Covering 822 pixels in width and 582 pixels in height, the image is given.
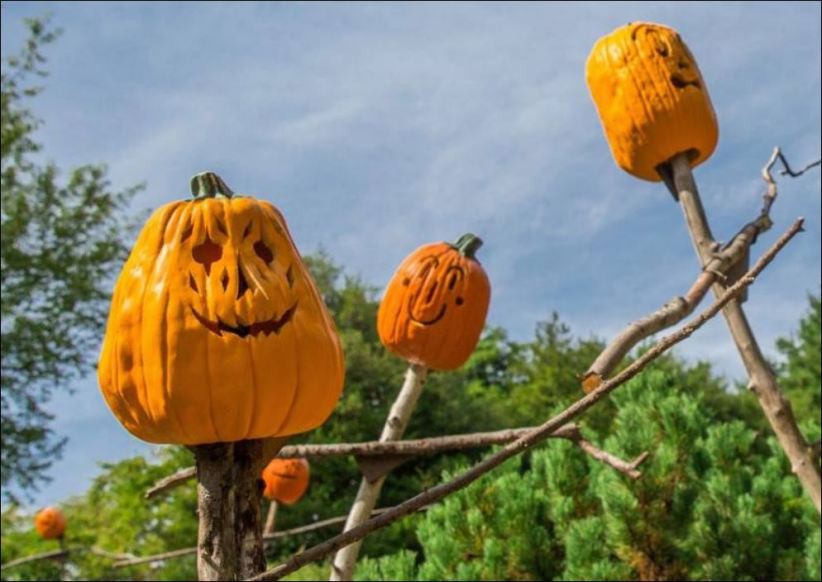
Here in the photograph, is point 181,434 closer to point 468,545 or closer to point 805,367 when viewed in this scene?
point 468,545

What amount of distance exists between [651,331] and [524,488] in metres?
2.09

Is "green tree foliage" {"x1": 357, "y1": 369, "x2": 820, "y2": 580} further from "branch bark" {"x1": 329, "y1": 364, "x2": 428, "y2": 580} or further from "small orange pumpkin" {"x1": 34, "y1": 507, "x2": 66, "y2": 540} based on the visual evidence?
"small orange pumpkin" {"x1": 34, "y1": 507, "x2": 66, "y2": 540}

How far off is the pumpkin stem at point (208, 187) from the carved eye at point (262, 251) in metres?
0.07

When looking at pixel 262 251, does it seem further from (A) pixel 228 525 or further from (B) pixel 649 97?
(B) pixel 649 97

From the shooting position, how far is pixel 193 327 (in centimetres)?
70

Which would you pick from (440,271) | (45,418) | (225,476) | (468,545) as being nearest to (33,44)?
(45,418)

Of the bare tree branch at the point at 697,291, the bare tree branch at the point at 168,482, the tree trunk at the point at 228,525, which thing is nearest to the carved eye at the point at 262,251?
the tree trunk at the point at 228,525

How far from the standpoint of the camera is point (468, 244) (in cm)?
166

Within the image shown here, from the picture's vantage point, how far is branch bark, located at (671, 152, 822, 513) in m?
1.57

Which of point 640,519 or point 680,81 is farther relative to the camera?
point 640,519

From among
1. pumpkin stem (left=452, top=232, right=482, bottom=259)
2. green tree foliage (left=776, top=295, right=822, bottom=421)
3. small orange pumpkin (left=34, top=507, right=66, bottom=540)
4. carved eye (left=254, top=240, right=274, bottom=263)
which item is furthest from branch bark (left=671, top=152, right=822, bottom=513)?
green tree foliage (left=776, top=295, right=822, bottom=421)

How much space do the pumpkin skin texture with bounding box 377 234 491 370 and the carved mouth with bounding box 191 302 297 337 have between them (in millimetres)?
824

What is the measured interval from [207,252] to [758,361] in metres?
1.15

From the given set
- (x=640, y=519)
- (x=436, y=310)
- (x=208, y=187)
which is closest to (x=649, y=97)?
(x=436, y=310)
